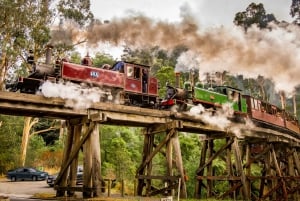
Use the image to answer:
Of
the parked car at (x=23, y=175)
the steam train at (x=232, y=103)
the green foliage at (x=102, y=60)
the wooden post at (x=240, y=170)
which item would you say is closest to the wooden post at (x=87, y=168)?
the steam train at (x=232, y=103)

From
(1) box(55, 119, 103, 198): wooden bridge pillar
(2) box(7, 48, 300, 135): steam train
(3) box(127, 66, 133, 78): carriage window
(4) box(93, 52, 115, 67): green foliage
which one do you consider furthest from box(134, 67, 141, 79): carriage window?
(4) box(93, 52, 115, 67): green foliage

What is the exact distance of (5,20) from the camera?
29.0 meters

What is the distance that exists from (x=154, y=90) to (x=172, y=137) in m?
3.25

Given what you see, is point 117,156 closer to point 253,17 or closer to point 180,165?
point 180,165

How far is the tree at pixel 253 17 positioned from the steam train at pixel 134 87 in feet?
103

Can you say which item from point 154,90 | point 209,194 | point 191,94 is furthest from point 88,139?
point 209,194

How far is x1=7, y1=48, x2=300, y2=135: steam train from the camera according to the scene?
1489 cm

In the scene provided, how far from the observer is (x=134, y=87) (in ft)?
56.4

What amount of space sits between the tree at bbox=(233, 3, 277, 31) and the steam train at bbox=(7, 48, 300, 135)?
103 ft

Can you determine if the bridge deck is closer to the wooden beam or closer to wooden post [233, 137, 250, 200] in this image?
the wooden beam

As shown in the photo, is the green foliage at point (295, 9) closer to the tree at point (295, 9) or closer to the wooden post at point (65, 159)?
the tree at point (295, 9)

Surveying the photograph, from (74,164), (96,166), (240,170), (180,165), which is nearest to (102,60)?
(240,170)

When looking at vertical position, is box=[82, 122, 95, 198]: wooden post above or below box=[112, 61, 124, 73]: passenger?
below

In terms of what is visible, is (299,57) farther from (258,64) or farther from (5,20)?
(5,20)
